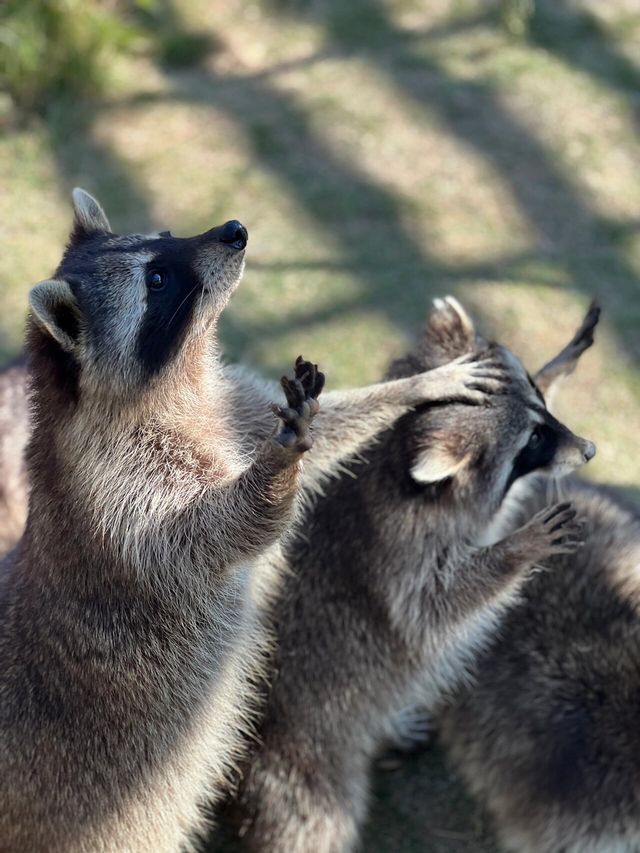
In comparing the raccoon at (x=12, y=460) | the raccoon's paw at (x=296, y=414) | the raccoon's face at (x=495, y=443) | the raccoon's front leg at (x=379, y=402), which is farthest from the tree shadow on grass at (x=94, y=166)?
the raccoon's paw at (x=296, y=414)

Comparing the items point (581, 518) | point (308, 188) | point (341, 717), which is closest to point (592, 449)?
point (581, 518)

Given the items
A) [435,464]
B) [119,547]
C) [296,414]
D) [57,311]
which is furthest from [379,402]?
[57,311]

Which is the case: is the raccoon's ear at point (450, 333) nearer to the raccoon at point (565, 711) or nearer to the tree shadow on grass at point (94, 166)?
the raccoon at point (565, 711)

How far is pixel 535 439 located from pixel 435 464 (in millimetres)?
446

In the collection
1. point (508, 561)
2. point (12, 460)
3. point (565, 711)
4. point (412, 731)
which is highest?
point (508, 561)

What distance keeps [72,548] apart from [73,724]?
0.58 meters

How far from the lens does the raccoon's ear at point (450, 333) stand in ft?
13.7

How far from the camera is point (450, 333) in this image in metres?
4.20

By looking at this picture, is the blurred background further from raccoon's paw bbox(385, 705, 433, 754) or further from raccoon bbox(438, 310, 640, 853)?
raccoon's paw bbox(385, 705, 433, 754)

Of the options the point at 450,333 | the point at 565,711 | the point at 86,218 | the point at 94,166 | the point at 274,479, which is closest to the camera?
the point at 274,479

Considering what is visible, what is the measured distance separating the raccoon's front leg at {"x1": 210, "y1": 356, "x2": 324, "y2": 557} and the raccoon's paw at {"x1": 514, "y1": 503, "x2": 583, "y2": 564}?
116 cm

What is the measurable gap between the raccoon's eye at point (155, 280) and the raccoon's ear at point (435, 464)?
1.14 meters

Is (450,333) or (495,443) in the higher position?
(450,333)

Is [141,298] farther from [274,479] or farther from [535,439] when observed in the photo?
[535,439]
